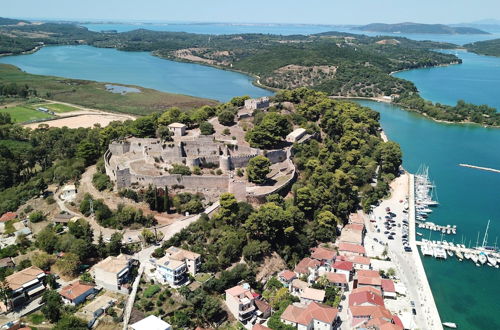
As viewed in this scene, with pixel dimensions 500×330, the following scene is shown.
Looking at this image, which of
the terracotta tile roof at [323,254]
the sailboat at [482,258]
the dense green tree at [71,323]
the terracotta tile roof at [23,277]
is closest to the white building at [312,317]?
the terracotta tile roof at [323,254]

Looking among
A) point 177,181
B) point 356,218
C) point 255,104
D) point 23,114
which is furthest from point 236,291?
point 23,114

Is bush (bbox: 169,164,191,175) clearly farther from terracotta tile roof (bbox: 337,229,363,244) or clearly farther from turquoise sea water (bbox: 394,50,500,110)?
turquoise sea water (bbox: 394,50,500,110)

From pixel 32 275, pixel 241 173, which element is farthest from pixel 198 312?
pixel 241 173

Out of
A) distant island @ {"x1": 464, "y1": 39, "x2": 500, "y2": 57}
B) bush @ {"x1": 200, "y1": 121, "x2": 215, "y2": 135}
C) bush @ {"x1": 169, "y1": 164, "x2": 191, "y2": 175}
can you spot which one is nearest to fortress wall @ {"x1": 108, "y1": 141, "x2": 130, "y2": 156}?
bush @ {"x1": 200, "y1": 121, "x2": 215, "y2": 135}

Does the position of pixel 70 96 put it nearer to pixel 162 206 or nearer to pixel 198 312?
pixel 162 206

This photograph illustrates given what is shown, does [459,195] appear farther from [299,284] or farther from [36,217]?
[36,217]

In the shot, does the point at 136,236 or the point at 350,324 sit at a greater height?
the point at 136,236
